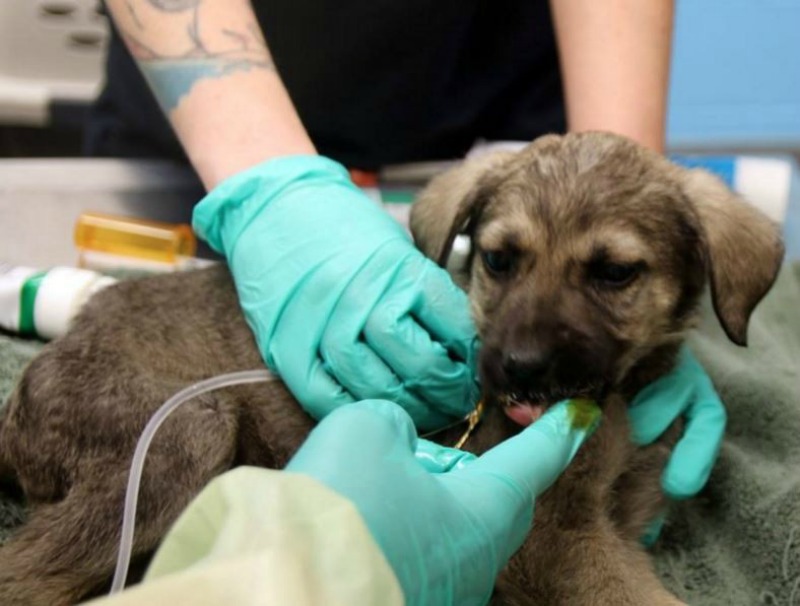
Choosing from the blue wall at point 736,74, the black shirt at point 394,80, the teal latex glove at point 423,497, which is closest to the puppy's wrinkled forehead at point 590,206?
the teal latex glove at point 423,497

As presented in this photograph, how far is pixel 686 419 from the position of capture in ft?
5.53

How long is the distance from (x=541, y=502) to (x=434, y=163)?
1.41m

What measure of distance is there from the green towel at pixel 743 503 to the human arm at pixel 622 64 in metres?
0.53

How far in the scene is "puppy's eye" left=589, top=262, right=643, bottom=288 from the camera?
1.53 metres

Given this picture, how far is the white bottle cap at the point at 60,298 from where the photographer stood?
6.19 feet

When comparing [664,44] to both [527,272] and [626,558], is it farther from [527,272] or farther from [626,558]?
[626,558]

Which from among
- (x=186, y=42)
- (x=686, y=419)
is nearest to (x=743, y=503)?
(x=686, y=419)

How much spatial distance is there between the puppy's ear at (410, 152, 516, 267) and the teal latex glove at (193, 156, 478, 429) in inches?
4.9

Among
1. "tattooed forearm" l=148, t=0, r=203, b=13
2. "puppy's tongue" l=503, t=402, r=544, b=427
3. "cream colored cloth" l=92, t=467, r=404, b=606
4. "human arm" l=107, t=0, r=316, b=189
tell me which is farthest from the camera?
"tattooed forearm" l=148, t=0, r=203, b=13

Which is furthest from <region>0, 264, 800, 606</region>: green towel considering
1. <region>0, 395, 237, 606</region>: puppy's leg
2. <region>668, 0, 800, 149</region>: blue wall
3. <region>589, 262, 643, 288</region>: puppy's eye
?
<region>668, 0, 800, 149</region>: blue wall

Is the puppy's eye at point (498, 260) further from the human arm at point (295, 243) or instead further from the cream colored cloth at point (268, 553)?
the cream colored cloth at point (268, 553)

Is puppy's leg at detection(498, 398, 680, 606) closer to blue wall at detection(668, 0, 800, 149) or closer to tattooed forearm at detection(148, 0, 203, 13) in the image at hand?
tattooed forearm at detection(148, 0, 203, 13)

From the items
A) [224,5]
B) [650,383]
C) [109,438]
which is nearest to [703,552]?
[650,383]

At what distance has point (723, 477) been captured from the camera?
170 cm
